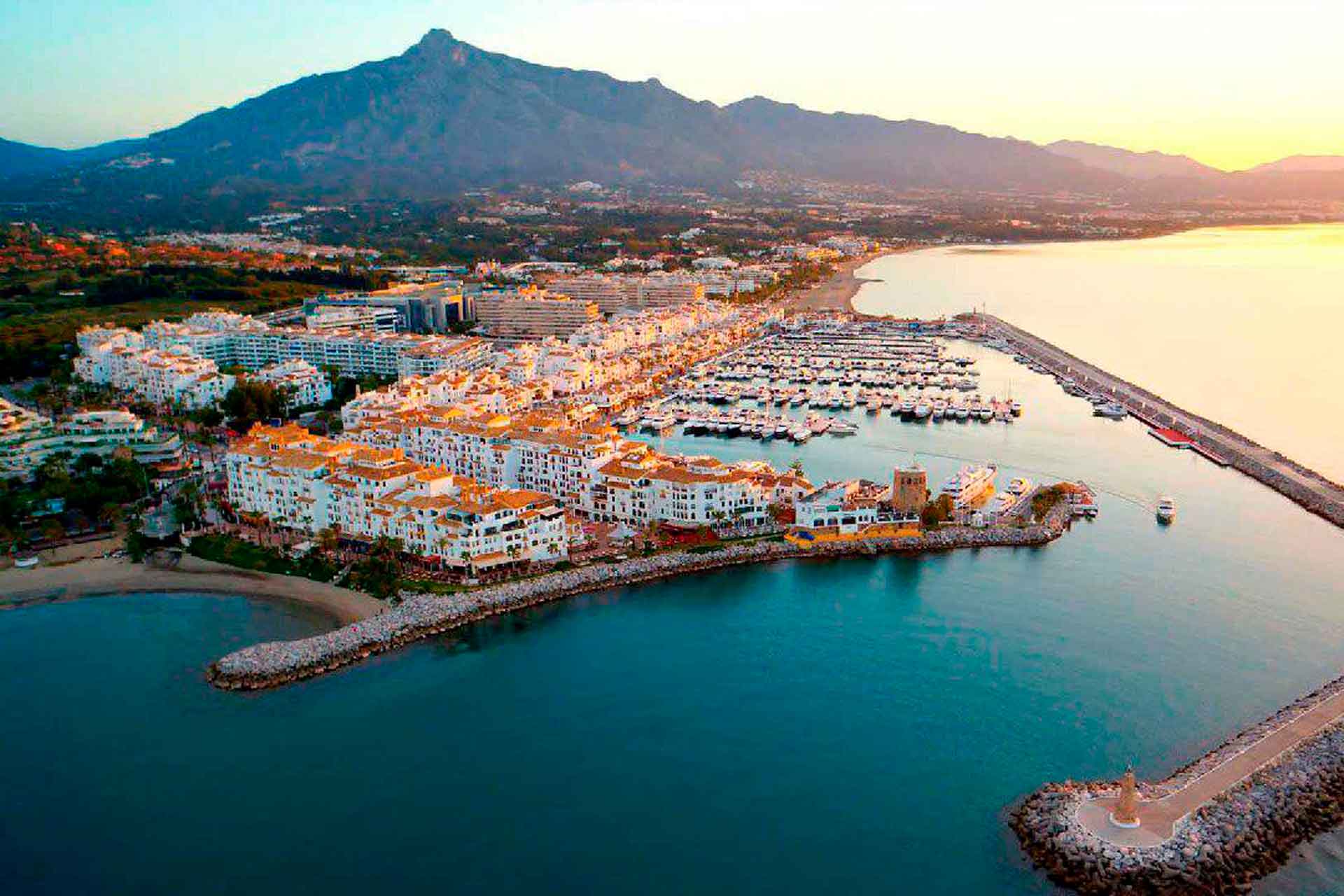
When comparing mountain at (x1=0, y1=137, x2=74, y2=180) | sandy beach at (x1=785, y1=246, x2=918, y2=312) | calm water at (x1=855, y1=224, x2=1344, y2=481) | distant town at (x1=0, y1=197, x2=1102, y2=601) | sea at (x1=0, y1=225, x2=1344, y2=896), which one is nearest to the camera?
sea at (x1=0, y1=225, x2=1344, y2=896)

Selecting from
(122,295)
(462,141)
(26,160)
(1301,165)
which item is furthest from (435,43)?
(1301,165)

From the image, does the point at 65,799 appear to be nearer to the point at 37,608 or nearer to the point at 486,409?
the point at 37,608

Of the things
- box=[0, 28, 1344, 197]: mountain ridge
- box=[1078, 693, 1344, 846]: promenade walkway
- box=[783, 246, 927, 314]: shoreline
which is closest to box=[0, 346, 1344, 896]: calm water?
Answer: box=[1078, 693, 1344, 846]: promenade walkway

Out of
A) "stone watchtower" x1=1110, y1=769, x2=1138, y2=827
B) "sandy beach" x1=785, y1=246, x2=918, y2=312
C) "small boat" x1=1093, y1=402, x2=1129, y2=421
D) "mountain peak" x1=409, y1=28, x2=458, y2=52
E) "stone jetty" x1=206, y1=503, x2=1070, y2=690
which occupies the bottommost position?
"sandy beach" x1=785, y1=246, x2=918, y2=312

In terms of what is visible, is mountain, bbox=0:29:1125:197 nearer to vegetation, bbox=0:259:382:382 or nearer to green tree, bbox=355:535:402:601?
vegetation, bbox=0:259:382:382

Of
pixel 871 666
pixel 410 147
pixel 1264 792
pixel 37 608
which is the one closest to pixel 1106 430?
pixel 871 666

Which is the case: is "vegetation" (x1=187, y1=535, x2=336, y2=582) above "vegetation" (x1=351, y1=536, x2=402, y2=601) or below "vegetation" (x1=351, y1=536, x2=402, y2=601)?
below

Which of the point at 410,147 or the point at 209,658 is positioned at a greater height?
the point at 410,147

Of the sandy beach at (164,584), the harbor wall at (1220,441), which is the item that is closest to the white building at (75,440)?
the sandy beach at (164,584)
